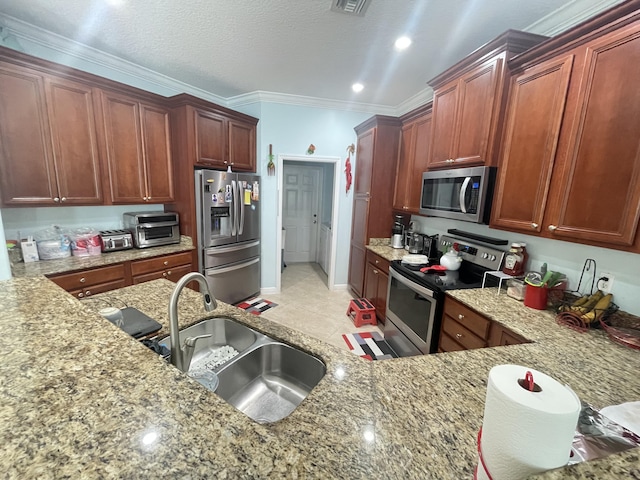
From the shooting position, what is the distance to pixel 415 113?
9.48 feet

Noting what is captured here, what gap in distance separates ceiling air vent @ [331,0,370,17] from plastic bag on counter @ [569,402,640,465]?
232cm

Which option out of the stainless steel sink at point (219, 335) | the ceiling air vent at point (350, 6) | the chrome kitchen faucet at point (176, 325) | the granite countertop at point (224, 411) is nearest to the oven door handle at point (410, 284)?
the granite countertop at point (224, 411)

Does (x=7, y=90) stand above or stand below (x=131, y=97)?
below

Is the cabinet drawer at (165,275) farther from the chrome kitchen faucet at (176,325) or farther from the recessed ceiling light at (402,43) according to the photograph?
the recessed ceiling light at (402,43)

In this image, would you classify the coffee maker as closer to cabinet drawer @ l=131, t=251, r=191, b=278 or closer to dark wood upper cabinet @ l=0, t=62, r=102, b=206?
cabinet drawer @ l=131, t=251, r=191, b=278

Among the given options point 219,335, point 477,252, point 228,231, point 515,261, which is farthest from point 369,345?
point 228,231

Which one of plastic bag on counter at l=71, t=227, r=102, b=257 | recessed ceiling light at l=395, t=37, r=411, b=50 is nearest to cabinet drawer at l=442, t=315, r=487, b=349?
recessed ceiling light at l=395, t=37, r=411, b=50

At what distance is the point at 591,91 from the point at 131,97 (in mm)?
3490

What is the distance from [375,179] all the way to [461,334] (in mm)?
2083

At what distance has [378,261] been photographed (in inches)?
123

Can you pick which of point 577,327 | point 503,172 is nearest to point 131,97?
point 503,172

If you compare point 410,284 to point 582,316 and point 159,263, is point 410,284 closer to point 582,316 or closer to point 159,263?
point 582,316

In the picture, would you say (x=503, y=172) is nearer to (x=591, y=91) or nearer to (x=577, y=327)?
(x=591, y=91)

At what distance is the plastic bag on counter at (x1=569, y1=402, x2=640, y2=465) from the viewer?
0.61 metres
